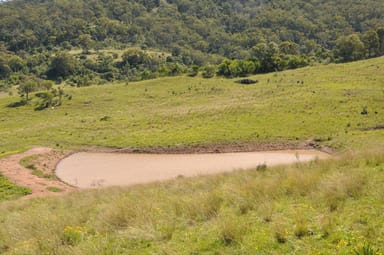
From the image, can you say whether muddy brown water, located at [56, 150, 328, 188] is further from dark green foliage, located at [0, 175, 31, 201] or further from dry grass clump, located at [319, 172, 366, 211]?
dry grass clump, located at [319, 172, 366, 211]

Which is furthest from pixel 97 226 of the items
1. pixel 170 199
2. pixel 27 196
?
pixel 27 196

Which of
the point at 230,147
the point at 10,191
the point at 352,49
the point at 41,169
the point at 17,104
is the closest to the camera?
the point at 10,191

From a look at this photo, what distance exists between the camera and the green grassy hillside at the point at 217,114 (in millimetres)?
32062

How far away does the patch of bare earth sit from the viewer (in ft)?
69.9

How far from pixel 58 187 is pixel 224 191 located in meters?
14.3

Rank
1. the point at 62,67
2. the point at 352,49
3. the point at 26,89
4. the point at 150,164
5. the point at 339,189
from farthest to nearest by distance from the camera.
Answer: the point at 62,67 → the point at 352,49 → the point at 26,89 → the point at 150,164 → the point at 339,189

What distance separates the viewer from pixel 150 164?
27.5 metres

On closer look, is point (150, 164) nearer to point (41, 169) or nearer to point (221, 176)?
point (41, 169)

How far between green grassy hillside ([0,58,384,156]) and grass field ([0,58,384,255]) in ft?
0.48

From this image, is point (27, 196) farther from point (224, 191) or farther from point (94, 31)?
point (94, 31)

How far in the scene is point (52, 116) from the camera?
1845 inches

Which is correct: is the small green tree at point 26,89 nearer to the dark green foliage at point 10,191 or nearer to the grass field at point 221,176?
the grass field at point 221,176

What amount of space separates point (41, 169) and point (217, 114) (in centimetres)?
1971

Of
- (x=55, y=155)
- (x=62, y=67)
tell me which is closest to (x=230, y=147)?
(x=55, y=155)
